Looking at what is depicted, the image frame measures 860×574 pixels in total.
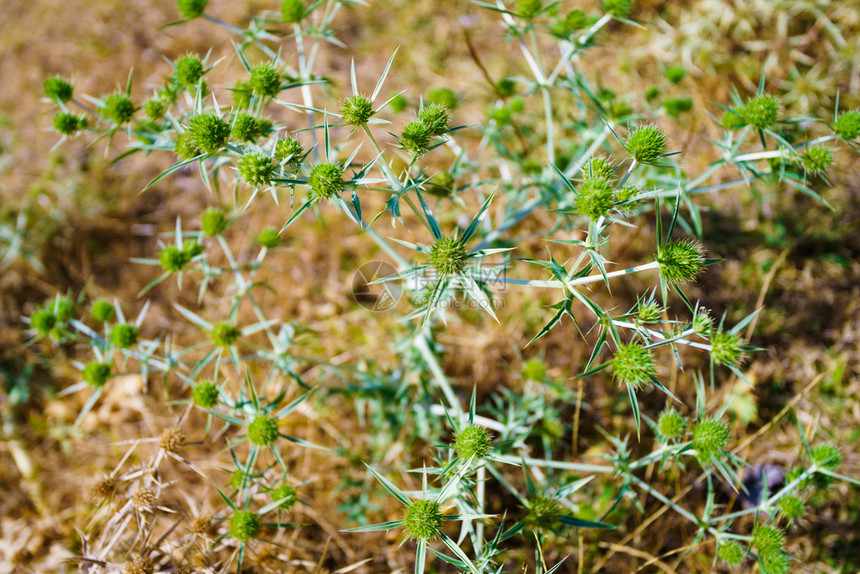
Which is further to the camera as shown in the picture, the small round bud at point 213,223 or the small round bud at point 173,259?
the small round bud at point 213,223

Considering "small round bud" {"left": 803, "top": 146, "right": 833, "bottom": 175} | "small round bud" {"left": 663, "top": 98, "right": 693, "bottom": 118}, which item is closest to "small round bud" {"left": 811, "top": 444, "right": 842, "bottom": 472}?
"small round bud" {"left": 803, "top": 146, "right": 833, "bottom": 175}

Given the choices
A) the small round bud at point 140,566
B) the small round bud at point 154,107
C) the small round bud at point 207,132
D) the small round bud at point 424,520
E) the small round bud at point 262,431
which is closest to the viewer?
the small round bud at point 424,520

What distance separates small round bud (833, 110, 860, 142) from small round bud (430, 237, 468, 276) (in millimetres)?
1747

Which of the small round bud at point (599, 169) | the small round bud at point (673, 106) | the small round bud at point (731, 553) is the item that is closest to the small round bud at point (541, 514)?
the small round bud at point (731, 553)

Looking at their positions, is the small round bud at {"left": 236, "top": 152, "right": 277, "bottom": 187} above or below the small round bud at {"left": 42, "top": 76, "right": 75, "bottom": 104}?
below

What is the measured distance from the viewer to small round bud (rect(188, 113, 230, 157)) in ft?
6.37

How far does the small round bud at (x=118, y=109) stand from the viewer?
235cm

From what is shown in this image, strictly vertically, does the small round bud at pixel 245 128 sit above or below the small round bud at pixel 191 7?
below

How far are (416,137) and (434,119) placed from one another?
0.41ft

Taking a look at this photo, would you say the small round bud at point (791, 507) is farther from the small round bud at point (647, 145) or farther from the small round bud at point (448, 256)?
the small round bud at point (448, 256)

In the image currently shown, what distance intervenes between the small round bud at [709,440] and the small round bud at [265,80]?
2389 millimetres

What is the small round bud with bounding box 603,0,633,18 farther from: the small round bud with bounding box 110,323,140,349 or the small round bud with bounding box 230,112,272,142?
the small round bud with bounding box 110,323,140,349

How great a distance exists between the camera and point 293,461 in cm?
332

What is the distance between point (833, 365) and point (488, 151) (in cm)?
278
